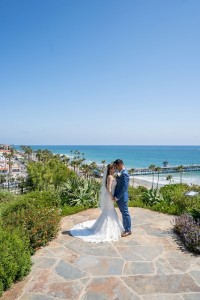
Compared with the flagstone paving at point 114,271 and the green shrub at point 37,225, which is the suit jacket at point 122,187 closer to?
the flagstone paving at point 114,271

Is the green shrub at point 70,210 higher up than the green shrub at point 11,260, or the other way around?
the green shrub at point 11,260

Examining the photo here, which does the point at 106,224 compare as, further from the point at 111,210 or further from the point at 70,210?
the point at 70,210

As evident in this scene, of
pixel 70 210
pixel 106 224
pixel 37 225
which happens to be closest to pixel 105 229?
pixel 106 224

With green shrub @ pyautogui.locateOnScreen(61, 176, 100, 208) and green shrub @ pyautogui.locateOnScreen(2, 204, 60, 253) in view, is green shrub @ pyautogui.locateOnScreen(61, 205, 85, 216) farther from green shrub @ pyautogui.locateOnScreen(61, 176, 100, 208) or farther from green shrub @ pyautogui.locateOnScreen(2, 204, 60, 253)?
green shrub @ pyautogui.locateOnScreen(2, 204, 60, 253)

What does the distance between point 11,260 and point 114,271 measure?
77.6 inches

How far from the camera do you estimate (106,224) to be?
6891mm

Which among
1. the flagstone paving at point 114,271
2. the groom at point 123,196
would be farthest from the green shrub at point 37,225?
the groom at point 123,196

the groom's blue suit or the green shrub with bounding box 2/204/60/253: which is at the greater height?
the groom's blue suit

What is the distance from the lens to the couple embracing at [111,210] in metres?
6.76

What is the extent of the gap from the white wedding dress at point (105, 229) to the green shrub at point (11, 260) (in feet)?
6.76

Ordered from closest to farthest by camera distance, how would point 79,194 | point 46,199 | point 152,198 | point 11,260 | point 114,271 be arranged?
1. point 11,260
2. point 114,271
3. point 46,199
4. point 79,194
5. point 152,198

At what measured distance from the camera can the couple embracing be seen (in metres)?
6.76

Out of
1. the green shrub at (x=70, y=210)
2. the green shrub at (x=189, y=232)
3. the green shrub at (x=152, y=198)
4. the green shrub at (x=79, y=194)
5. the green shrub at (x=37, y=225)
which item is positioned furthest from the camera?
the green shrub at (x=152, y=198)

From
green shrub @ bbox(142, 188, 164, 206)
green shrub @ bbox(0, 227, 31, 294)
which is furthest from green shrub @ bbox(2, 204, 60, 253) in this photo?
green shrub @ bbox(142, 188, 164, 206)
